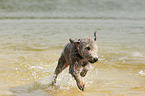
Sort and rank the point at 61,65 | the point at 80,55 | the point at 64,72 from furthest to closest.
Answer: the point at 64,72 → the point at 61,65 → the point at 80,55

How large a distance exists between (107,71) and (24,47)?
4.99 meters

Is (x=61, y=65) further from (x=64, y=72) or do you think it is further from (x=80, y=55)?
(x=80, y=55)

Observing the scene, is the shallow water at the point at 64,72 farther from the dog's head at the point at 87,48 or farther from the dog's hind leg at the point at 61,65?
the dog's head at the point at 87,48

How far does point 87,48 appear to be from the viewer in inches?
215

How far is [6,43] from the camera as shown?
1223cm

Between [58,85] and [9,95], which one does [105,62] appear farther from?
[9,95]

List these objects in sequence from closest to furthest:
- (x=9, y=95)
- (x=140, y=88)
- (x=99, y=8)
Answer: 1. (x=9, y=95)
2. (x=140, y=88)
3. (x=99, y=8)

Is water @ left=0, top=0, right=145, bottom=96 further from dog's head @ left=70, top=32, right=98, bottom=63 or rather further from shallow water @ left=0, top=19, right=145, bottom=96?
dog's head @ left=70, top=32, right=98, bottom=63

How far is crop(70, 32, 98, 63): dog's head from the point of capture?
532cm

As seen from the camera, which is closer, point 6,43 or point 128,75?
point 128,75

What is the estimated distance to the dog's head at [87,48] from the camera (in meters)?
5.32

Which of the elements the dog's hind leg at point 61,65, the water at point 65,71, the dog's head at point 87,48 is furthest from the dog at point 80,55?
the water at point 65,71

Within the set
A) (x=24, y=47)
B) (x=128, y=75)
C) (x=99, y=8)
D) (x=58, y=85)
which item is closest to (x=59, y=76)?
(x=58, y=85)

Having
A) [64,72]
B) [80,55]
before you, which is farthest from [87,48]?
[64,72]
